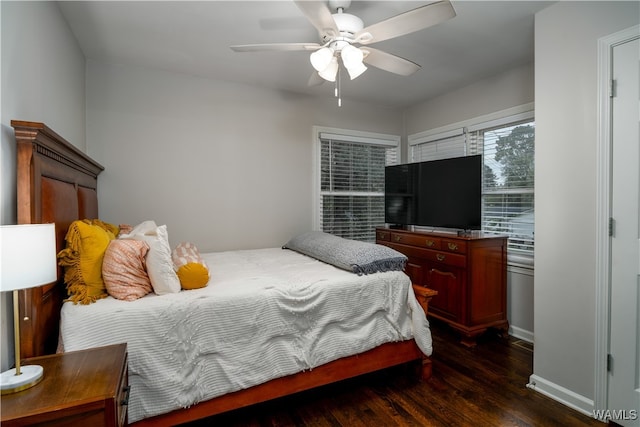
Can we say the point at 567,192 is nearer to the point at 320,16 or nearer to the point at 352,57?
the point at 352,57

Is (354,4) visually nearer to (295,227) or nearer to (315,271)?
(315,271)

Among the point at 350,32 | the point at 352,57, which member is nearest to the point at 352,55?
the point at 352,57

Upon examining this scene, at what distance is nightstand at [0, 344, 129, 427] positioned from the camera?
931 millimetres

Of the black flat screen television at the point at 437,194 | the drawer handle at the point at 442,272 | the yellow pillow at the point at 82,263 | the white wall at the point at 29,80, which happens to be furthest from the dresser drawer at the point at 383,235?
the white wall at the point at 29,80

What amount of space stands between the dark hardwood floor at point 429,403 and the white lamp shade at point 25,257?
135cm

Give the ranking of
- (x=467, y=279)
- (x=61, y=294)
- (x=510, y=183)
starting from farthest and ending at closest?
(x=510, y=183) < (x=467, y=279) < (x=61, y=294)

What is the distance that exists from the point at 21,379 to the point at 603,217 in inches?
110

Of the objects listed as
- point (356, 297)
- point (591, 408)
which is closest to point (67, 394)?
point (356, 297)

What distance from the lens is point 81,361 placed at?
1.24 meters

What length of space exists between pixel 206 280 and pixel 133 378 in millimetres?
567

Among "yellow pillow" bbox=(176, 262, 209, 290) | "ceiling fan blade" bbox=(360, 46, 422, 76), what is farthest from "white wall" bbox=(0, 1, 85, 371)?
"ceiling fan blade" bbox=(360, 46, 422, 76)

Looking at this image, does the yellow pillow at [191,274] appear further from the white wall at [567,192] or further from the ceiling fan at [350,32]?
the white wall at [567,192]

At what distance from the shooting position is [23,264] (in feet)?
3.17

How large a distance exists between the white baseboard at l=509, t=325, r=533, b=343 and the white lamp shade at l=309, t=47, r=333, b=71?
294 cm
